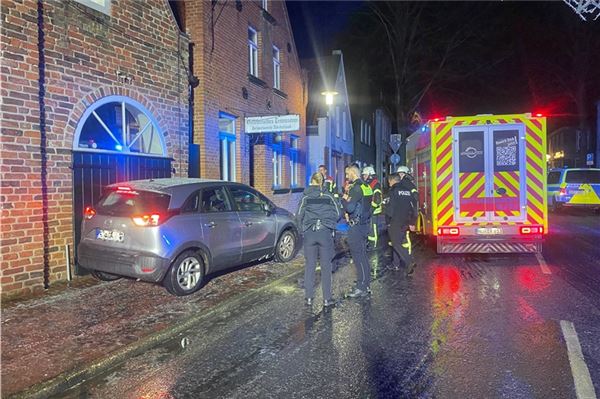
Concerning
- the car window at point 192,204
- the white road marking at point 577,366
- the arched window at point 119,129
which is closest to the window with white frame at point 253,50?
the arched window at point 119,129

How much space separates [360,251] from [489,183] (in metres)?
3.77

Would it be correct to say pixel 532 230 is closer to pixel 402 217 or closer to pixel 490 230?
pixel 490 230

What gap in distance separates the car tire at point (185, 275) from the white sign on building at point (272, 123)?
545 centimetres

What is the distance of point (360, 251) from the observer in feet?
22.9

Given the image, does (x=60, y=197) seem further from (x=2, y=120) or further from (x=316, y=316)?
(x=316, y=316)

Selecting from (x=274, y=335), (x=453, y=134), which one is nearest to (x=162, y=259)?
(x=274, y=335)

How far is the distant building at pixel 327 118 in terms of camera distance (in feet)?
73.7

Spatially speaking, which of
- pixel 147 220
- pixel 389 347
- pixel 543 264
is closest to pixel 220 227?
pixel 147 220

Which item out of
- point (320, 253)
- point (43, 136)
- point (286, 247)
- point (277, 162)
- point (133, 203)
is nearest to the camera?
point (320, 253)

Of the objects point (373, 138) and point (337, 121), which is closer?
point (337, 121)

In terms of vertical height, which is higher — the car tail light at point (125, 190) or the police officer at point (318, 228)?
the car tail light at point (125, 190)

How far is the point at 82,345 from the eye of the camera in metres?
4.95

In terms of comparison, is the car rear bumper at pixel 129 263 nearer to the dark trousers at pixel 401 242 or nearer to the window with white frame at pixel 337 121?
the dark trousers at pixel 401 242

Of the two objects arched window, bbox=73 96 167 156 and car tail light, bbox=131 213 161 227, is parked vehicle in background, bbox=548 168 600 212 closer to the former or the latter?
arched window, bbox=73 96 167 156
